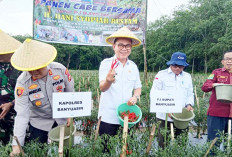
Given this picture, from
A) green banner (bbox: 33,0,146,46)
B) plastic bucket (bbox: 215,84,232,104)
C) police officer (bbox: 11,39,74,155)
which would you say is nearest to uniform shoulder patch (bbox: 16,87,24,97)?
police officer (bbox: 11,39,74,155)

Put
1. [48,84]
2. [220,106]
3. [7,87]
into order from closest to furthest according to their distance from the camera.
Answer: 1. [48,84]
2. [7,87]
3. [220,106]

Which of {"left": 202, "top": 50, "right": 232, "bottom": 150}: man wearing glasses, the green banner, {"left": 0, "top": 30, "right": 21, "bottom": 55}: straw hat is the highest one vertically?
the green banner

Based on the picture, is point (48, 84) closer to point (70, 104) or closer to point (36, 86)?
point (36, 86)

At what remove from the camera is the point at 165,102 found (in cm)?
192

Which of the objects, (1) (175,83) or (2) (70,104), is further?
(1) (175,83)

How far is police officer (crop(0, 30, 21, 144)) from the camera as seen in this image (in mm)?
2043

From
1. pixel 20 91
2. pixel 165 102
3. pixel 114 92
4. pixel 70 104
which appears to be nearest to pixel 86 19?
pixel 114 92

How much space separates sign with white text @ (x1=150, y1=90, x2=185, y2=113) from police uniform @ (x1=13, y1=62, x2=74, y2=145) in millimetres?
858

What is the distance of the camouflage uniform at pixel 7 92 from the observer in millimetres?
2146

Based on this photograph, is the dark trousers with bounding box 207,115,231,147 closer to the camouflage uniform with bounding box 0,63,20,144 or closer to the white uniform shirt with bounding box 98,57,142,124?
the white uniform shirt with bounding box 98,57,142,124

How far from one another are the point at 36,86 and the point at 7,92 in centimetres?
55

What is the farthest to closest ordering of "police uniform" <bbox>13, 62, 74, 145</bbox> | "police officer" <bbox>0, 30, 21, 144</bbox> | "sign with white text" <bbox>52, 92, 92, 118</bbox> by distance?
"police officer" <bbox>0, 30, 21, 144</bbox>
"police uniform" <bbox>13, 62, 74, 145</bbox>
"sign with white text" <bbox>52, 92, 92, 118</bbox>

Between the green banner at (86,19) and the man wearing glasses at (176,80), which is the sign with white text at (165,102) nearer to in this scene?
the man wearing glasses at (176,80)

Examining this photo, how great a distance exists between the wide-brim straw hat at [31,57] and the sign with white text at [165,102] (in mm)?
1002
